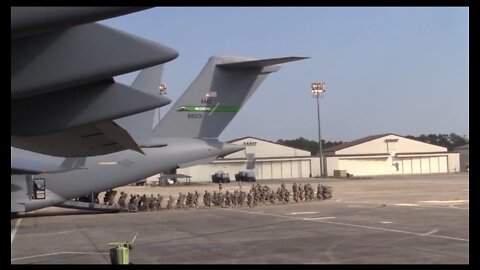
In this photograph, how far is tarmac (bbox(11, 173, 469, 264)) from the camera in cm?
1059

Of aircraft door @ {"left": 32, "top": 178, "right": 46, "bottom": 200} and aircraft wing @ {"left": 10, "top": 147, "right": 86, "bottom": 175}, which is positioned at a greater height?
aircraft wing @ {"left": 10, "top": 147, "right": 86, "bottom": 175}

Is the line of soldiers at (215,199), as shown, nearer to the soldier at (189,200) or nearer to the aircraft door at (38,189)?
the soldier at (189,200)

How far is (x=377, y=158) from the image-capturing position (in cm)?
8225

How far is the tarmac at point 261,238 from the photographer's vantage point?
10594 millimetres

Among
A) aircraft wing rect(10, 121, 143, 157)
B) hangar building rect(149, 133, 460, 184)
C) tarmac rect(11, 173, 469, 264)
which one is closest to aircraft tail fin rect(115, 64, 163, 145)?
tarmac rect(11, 173, 469, 264)

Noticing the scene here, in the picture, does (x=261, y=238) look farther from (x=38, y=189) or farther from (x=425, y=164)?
(x=425, y=164)

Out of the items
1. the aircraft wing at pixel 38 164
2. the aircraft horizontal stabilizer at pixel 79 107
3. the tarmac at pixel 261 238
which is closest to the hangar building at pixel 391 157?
the tarmac at pixel 261 238

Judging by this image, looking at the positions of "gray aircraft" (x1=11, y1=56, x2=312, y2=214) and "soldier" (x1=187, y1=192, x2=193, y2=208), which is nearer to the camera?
"gray aircraft" (x1=11, y1=56, x2=312, y2=214)

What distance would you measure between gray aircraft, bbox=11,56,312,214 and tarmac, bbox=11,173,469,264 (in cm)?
118

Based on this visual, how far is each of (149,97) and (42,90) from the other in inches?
45.4

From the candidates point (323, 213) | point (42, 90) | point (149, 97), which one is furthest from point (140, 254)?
point (323, 213)

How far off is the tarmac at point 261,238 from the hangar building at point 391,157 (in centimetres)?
6014

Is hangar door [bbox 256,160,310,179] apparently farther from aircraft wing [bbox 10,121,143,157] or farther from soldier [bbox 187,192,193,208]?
aircraft wing [bbox 10,121,143,157]

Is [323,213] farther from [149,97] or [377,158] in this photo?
[377,158]
